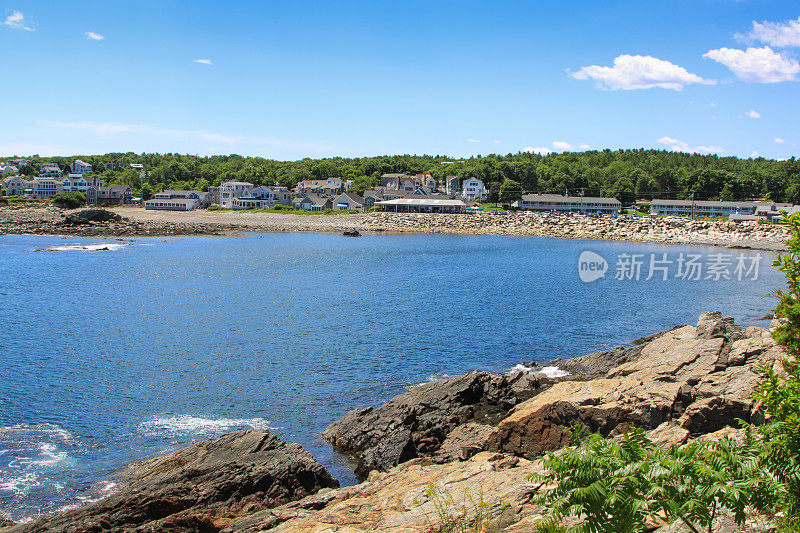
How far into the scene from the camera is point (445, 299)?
40906 millimetres

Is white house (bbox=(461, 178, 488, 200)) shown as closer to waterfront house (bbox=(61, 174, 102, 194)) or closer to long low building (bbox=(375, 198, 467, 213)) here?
long low building (bbox=(375, 198, 467, 213))

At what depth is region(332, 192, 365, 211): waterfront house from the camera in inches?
5089

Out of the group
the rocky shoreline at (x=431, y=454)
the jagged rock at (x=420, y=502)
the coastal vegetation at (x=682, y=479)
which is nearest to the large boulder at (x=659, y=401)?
the rocky shoreline at (x=431, y=454)

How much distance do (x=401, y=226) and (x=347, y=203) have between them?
27.5 meters

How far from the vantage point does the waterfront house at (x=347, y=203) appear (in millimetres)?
129250

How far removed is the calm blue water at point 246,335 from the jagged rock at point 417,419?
32.2 inches

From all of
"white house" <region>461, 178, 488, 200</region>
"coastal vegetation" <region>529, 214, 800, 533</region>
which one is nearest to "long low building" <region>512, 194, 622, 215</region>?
"white house" <region>461, 178, 488, 200</region>

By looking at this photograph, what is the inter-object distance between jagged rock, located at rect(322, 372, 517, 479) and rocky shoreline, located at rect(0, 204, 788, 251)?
246 ft

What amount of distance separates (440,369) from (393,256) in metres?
44.1

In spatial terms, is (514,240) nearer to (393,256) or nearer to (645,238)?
(645,238)

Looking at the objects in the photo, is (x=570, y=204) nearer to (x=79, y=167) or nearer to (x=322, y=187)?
(x=322, y=187)

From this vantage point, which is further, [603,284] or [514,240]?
[514,240]

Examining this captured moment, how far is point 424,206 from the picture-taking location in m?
125

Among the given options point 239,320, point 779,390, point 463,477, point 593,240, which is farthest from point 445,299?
point 593,240
